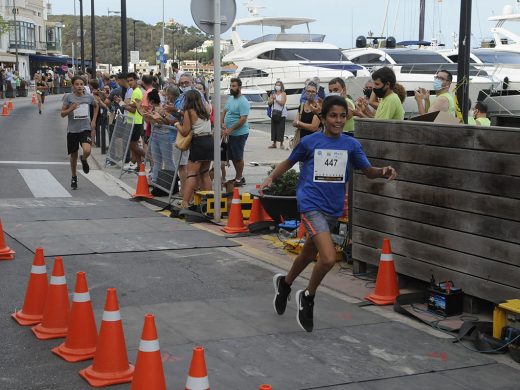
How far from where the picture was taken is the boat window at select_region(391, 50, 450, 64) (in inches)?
1328

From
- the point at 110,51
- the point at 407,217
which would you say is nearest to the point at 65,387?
the point at 407,217

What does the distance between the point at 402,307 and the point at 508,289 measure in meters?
1.01

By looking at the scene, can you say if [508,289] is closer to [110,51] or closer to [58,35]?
[58,35]

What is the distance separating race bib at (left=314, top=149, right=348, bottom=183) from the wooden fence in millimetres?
1092

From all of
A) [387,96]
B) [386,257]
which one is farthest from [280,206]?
[386,257]

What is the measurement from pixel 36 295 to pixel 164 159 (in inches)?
283

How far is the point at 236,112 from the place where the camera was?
45.5 feet

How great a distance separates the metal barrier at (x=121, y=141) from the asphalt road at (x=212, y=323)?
14.9 feet

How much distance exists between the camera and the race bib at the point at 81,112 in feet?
48.1

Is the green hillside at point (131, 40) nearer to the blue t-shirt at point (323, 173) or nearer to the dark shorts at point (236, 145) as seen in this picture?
the dark shorts at point (236, 145)

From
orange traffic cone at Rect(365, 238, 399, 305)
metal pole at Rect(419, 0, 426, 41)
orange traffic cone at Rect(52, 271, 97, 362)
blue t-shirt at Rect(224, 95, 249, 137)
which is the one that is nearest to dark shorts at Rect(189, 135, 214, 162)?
blue t-shirt at Rect(224, 95, 249, 137)

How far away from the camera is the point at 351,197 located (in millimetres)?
8625

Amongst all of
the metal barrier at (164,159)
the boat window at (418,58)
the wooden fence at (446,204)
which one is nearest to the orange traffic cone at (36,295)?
the wooden fence at (446,204)

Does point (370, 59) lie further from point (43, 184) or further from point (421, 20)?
point (43, 184)
